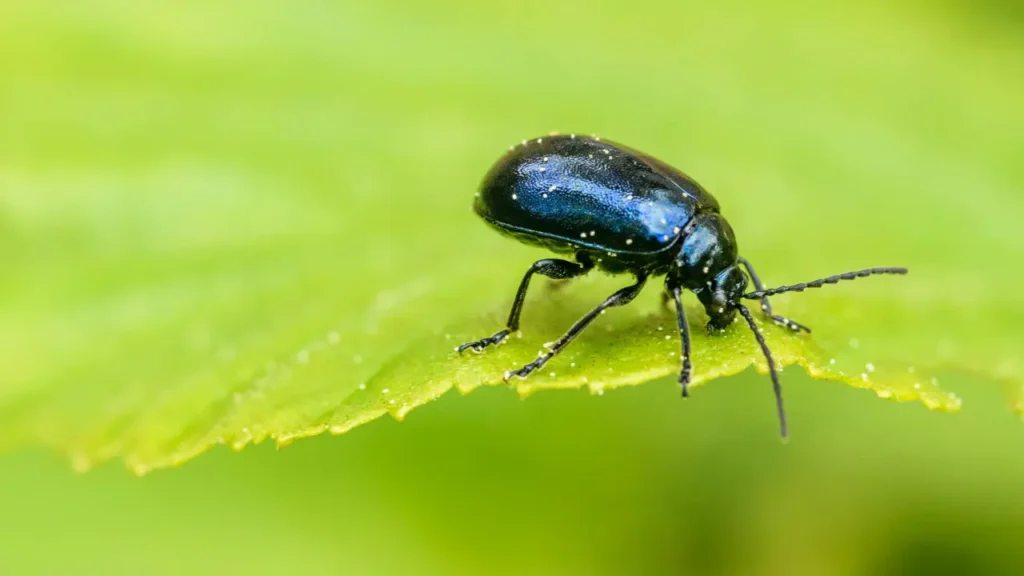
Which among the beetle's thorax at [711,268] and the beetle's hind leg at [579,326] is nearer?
the beetle's hind leg at [579,326]

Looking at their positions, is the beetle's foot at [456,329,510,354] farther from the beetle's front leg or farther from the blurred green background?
the beetle's front leg

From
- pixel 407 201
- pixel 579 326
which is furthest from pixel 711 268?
pixel 407 201

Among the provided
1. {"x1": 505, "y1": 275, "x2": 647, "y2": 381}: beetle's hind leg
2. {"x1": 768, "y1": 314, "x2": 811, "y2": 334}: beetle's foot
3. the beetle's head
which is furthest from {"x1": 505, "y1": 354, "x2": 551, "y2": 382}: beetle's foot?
{"x1": 768, "y1": 314, "x2": 811, "y2": 334}: beetle's foot

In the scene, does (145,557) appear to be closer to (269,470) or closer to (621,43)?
(269,470)

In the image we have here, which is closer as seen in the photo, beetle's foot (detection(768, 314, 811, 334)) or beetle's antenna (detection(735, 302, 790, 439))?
beetle's antenna (detection(735, 302, 790, 439))

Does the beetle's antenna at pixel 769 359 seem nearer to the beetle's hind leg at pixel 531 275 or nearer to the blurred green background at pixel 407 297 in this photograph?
the blurred green background at pixel 407 297

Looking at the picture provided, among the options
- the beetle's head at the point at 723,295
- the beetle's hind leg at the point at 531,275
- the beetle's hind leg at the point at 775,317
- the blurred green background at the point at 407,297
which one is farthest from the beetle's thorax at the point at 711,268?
the blurred green background at the point at 407,297

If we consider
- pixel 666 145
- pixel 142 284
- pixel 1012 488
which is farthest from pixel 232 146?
pixel 1012 488
